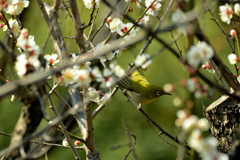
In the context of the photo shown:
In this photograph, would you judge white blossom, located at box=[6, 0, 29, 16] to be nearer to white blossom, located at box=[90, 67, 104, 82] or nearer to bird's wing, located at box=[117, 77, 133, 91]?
white blossom, located at box=[90, 67, 104, 82]

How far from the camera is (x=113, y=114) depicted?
3.60m

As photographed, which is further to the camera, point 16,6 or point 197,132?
point 16,6

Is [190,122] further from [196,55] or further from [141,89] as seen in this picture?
[141,89]

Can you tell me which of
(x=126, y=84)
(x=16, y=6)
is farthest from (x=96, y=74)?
(x=126, y=84)

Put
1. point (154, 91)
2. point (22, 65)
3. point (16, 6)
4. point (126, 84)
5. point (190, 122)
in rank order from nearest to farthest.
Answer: point (190, 122) → point (22, 65) → point (16, 6) → point (126, 84) → point (154, 91)

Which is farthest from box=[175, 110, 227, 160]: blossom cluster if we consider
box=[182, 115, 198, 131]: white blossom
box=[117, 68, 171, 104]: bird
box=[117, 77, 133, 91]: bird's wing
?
box=[117, 68, 171, 104]: bird

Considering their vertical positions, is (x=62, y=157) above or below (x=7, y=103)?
below

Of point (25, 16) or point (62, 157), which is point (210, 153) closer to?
point (62, 157)

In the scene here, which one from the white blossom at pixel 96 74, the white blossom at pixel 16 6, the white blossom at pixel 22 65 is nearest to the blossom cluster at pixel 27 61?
the white blossom at pixel 22 65

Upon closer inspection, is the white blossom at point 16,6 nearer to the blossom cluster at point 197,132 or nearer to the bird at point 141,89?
the blossom cluster at point 197,132

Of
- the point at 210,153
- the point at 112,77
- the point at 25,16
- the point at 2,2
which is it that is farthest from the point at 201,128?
the point at 25,16

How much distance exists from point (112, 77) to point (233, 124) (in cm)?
78

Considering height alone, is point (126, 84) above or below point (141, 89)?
above

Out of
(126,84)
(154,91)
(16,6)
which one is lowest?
(154,91)
